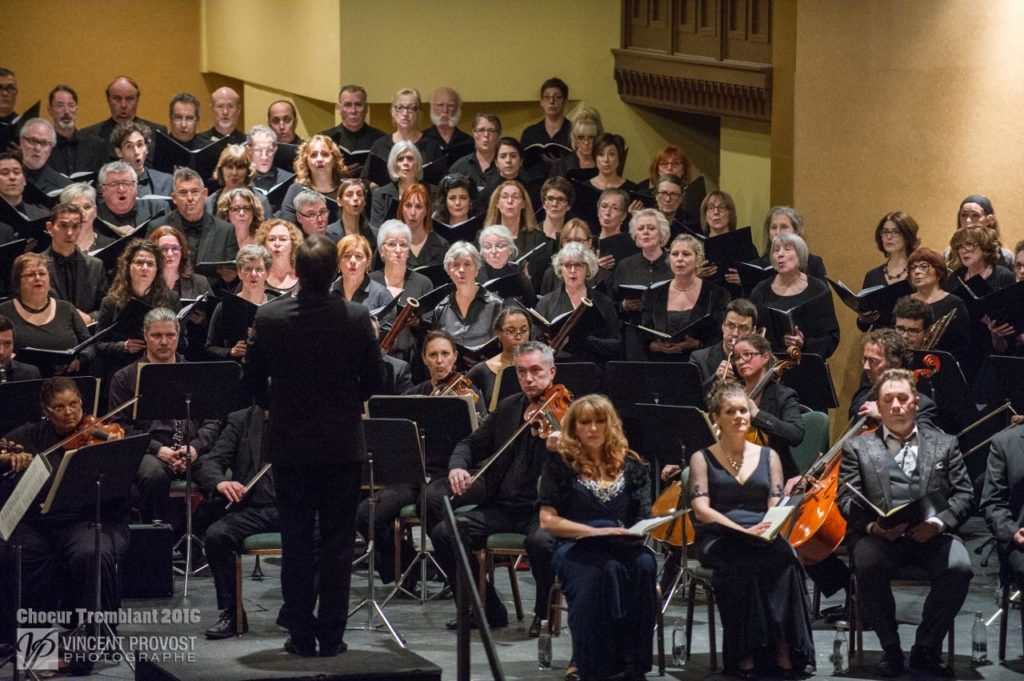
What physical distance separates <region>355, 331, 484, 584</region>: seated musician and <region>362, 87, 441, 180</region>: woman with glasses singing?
297 centimetres

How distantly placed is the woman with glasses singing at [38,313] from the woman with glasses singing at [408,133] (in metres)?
2.74

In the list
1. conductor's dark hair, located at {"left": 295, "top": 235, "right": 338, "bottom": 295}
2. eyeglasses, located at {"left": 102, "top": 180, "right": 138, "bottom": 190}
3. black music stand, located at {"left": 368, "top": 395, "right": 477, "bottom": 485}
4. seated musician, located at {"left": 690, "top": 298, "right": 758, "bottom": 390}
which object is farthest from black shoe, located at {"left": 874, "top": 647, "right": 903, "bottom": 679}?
eyeglasses, located at {"left": 102, "top": 180, "right": 138, "bottom": 190}

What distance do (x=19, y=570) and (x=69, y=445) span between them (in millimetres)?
707

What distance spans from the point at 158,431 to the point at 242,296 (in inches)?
32.4

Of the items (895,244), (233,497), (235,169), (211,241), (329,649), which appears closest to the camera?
(329,649)

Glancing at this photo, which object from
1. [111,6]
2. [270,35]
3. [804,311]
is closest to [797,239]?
[804,311]

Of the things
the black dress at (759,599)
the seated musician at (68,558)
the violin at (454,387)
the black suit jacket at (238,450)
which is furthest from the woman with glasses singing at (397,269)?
the black dress at (759,599)

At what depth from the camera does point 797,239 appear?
25.8 ft

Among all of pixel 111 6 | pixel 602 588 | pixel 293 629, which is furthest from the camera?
pixel 111 6

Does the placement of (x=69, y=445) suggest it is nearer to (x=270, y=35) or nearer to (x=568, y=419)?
(x=568, y=419)

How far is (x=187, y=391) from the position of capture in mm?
6859

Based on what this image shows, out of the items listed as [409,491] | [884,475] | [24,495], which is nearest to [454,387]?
[409,491]

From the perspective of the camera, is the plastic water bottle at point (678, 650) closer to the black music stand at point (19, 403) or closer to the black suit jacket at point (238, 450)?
the black suit jacket at point (238, 450)

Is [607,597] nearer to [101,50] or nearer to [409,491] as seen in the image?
[409,491]
